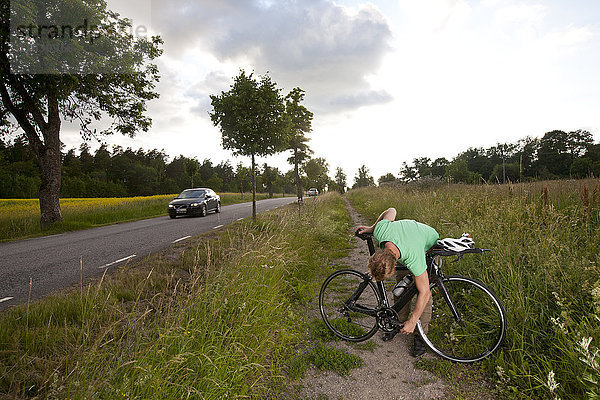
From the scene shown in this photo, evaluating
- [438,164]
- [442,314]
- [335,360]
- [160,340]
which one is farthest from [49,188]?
[438,164]

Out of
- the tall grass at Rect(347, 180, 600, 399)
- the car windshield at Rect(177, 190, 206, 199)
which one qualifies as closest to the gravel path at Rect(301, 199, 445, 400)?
the tall grass at Rect(347, 180, 600, 399)

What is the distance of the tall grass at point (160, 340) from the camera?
168 centimetres

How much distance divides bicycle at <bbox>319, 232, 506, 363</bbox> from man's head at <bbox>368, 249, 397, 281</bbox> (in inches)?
27.1

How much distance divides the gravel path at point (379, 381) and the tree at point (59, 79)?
13359 millimetres

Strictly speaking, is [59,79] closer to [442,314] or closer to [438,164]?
[442,314]

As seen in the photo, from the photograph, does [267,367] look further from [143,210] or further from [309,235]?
[143,210]

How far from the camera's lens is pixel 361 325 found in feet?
11.7

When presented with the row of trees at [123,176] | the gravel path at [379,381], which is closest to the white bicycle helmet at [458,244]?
the gravel path at [379,381]

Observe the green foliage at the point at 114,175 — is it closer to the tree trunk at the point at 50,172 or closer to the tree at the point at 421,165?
the tree trunk at the point at 50,172

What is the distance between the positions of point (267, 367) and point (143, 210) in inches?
733

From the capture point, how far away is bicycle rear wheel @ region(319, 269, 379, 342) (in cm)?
344

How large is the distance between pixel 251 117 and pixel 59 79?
7.79 m

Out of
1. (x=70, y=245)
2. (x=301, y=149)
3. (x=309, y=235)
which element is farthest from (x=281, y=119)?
(x=301, y=149)

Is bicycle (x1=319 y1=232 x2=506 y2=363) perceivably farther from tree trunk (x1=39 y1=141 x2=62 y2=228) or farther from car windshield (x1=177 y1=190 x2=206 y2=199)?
car windshield (x1=177 y1=190 x2=206 y2=199)
